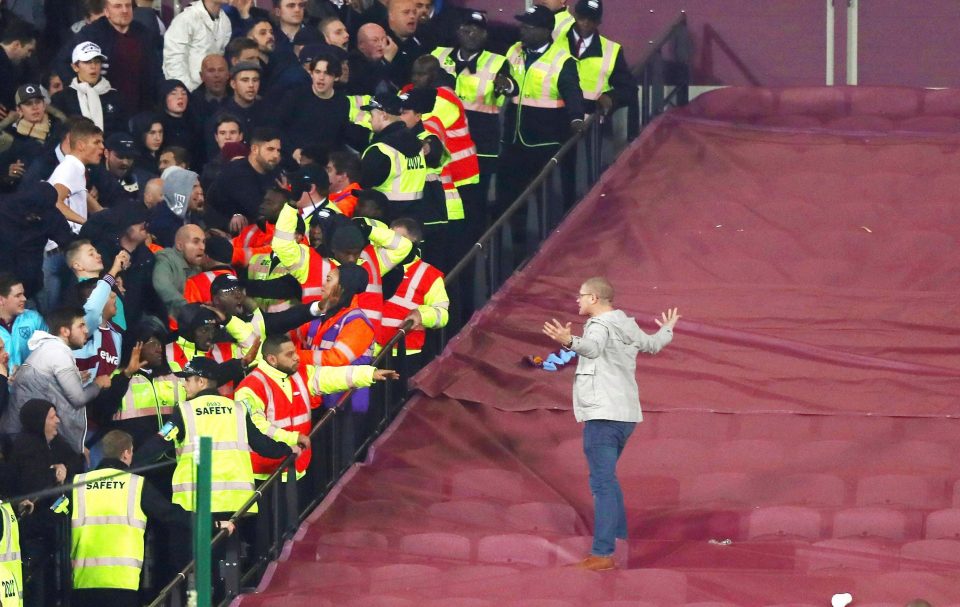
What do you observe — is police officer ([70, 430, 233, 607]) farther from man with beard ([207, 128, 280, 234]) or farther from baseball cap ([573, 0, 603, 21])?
baseball cap ([573, 0, 603, 21])

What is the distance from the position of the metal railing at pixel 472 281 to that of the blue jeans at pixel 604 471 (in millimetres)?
1808

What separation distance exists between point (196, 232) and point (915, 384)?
Result: 466 centimetres

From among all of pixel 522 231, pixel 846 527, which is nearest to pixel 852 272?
pixel 522 231

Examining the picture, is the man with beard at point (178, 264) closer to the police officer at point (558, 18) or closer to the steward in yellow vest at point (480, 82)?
the steward in yellow vest at point (480, 82)

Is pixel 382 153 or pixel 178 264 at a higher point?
pixel 382 153

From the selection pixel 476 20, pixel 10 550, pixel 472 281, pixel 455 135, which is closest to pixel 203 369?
pixel 10 550

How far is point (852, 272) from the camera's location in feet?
48.5

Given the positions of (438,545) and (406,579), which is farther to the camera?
(438,545)

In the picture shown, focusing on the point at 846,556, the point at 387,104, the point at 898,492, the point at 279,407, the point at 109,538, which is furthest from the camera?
the point at 387,104

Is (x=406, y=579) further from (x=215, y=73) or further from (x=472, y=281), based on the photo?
(x=215, y=73)

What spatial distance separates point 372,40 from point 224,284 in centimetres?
410

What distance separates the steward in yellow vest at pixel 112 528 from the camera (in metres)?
11.0

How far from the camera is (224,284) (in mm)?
12242

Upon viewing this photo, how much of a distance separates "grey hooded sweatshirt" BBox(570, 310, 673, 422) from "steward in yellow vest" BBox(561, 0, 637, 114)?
540cm
